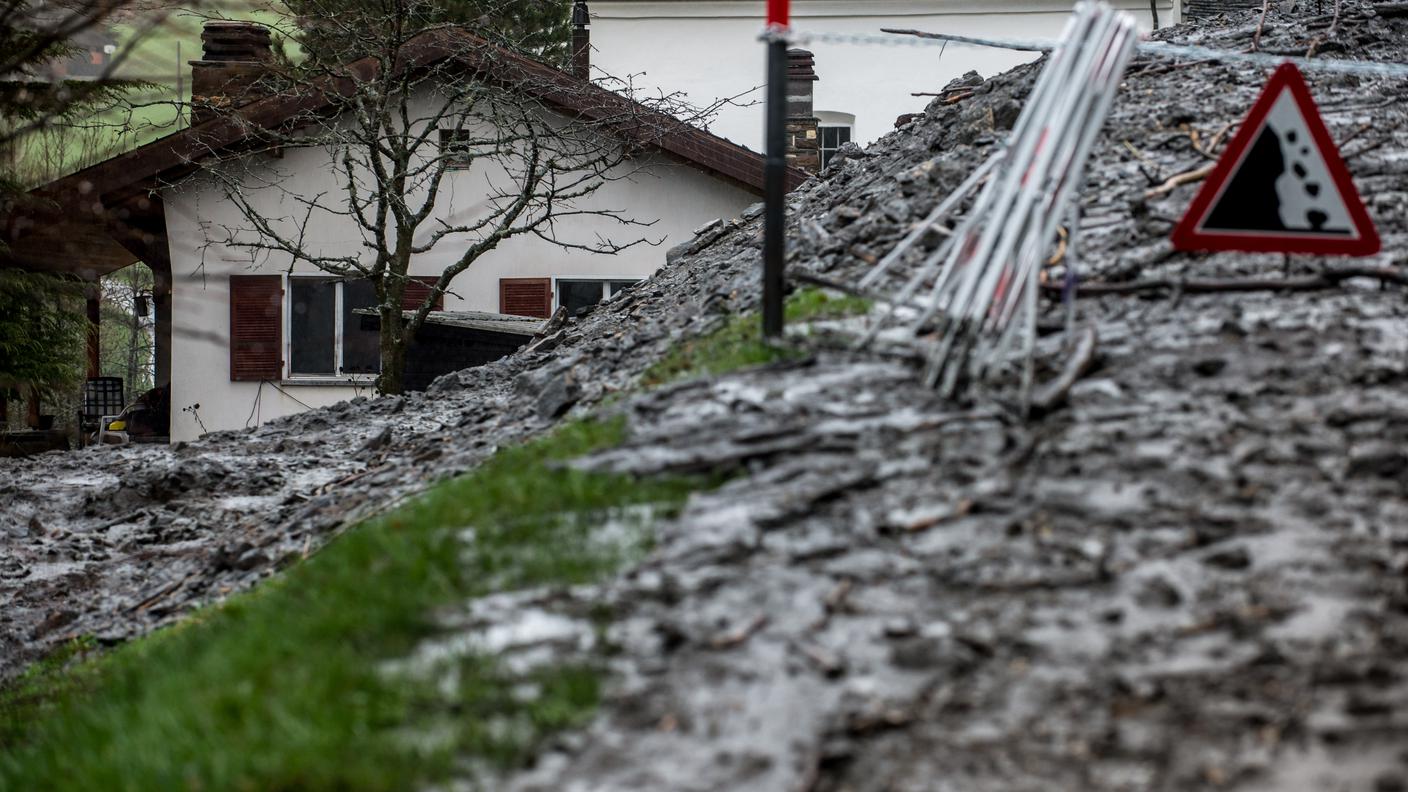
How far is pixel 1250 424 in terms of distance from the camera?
4.54m

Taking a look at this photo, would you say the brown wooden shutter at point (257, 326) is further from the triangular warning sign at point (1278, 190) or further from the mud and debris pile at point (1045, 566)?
the triangular warning sign at point (1278, 190)

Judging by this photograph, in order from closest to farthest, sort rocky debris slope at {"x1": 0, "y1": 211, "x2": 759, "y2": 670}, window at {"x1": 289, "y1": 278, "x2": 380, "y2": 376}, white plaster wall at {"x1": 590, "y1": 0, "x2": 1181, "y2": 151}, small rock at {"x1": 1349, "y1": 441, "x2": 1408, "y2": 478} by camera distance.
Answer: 1. small rock at {"x1": 1349, "y1": 441, "x2": 1408, "y2": 478}
2. rocky debris slope at {"x1": 0, "y1": 211, "x2": 759, "y2": 670}
3. window at {"x1": 289, "y1": 278, "x2": 380, "y2": 376}
4. white plaster wall at {"x1": 590, "y1": 0, "x2": 1181, "y2": 151}

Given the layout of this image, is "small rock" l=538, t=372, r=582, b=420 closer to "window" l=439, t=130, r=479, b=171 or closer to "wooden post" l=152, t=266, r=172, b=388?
"window" l=439, t=130, r=479, b=171

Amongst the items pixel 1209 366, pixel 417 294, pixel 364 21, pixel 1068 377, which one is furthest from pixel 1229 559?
pixel 417 294

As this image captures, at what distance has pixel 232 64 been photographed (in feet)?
64.3

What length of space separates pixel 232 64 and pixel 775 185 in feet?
52.8

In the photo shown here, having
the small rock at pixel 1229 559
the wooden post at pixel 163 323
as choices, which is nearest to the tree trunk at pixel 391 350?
the wooden post at pixel 163 323

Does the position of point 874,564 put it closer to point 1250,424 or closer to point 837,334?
point 1250,424

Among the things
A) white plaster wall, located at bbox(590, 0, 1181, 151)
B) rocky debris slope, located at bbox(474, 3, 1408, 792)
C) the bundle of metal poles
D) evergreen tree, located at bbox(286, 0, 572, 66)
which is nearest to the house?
evergreen tree, located at bbox(286, 0, 572, 66)

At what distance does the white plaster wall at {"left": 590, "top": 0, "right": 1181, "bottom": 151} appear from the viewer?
88.0ft

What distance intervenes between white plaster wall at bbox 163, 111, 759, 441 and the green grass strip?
1510cm

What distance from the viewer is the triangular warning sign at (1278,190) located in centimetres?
537

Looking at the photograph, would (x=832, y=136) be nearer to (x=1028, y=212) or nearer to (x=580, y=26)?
(x=580, y=26)

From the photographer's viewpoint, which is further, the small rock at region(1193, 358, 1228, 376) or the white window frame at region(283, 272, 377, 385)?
the white window frame at region(283, 272, 377, 385)
